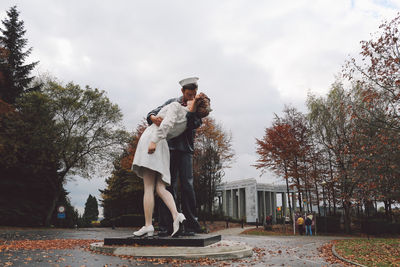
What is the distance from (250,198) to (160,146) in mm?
38516

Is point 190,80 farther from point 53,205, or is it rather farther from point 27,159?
point 53,205

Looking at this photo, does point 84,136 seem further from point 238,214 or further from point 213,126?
point 238,214

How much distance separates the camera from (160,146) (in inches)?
239

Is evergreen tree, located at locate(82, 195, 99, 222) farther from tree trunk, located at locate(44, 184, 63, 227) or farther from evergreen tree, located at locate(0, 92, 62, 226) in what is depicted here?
evergreen tree, located at locate(0, 92, 62, 226)

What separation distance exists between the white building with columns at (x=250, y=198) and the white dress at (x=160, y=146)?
120 feet

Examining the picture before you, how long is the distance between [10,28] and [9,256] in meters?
30.4

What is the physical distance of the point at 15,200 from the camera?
24.5 meters

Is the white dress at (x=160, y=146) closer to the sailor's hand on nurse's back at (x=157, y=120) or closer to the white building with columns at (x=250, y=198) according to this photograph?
the sailor's hand on nurse's back at (x=157, y=120)

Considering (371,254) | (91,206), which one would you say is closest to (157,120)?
(371,254)

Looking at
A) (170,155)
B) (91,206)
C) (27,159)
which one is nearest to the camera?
(170,155)

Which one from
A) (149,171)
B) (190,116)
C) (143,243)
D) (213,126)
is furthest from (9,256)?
(213,126)

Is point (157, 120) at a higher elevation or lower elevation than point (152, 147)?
higher

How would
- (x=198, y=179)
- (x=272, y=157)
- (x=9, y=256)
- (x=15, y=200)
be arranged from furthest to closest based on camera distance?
(x=198, y=179) → (x=272, y=157) → (x=15, y=200) → (x=9, y=256)

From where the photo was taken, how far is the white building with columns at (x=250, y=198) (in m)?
42.5
